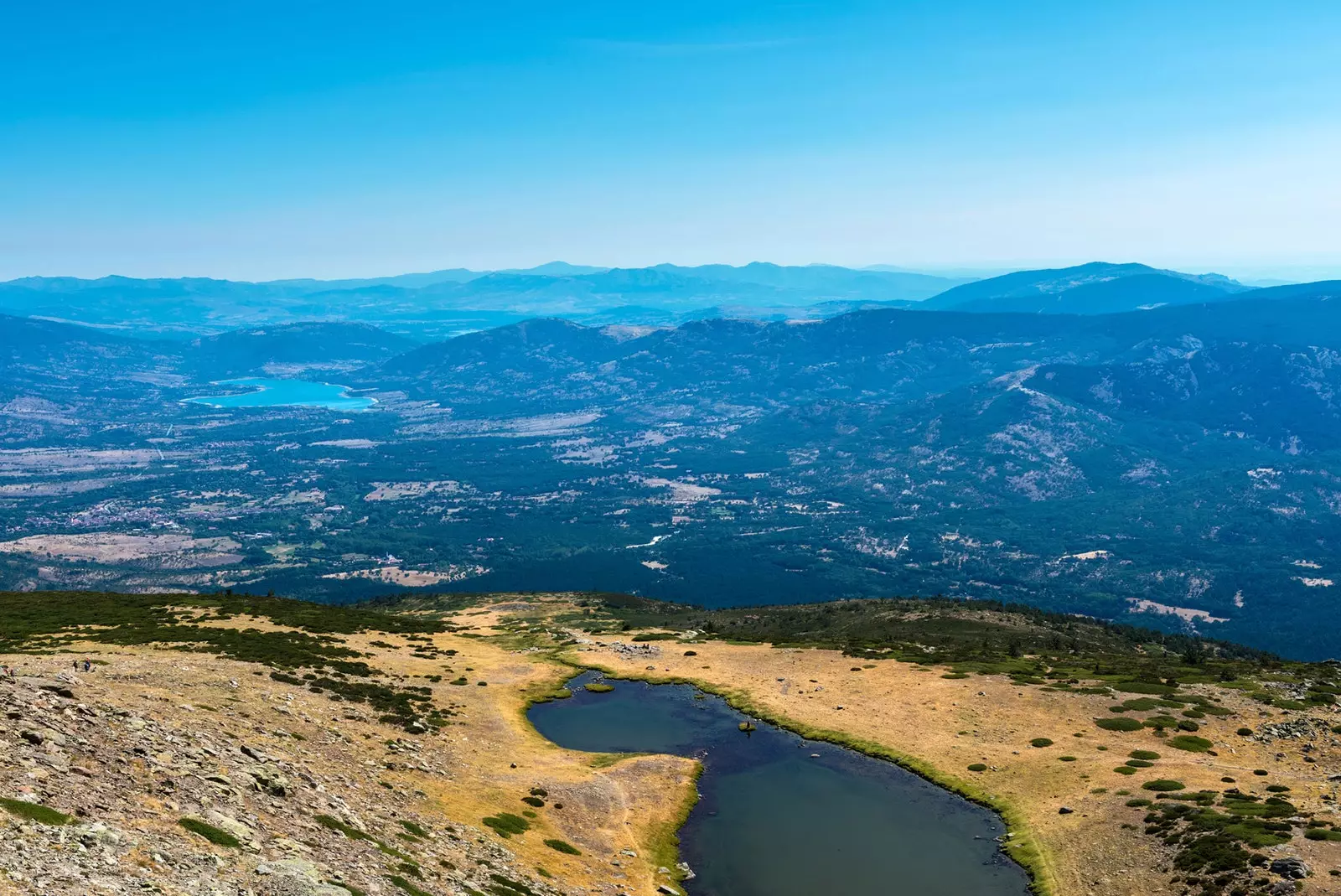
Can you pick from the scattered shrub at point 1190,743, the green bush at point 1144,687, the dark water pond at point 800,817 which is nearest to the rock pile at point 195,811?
the dark water pond at point 800,817

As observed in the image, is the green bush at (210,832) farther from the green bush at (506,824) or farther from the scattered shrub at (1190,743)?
the scattered shrub at (1190,743)

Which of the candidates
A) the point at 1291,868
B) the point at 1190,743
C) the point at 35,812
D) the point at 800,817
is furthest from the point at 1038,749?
the point at 35,812

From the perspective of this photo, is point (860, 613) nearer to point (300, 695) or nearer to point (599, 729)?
point (599, 729)

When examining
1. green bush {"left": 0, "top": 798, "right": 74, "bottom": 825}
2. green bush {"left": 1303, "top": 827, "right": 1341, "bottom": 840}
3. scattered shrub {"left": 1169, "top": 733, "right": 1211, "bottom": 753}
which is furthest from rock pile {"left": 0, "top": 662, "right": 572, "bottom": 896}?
scattered shrub {"left": 1169, "top": 733, "right": 1211, "bottom": 753}

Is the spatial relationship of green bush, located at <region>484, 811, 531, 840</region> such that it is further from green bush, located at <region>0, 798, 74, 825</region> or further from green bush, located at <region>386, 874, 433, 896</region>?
green bush, located at <region>0, 798, 74, 825</region>

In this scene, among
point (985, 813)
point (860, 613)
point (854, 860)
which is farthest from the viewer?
point (860, 613)

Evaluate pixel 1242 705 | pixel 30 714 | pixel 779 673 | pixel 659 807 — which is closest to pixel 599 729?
pixel 659 807

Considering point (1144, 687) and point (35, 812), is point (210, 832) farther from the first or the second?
point (1144, 687)
